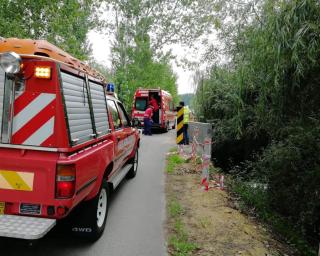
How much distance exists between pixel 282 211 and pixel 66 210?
18.8ft

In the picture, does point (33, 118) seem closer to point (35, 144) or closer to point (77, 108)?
point (35, 144)

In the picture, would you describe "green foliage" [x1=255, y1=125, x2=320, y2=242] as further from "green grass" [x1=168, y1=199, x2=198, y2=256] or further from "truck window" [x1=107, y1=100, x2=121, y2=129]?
"truck window" [x1=107, y1=100, x2=121, y2=129]

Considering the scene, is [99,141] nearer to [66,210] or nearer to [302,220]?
[66,210]

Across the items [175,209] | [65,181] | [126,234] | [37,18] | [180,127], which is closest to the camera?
[65,181]

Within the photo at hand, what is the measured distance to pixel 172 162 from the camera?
1105cm

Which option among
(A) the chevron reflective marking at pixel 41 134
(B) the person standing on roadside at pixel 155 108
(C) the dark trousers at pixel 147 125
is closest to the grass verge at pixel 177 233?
(A) the chevron reflective marking at pixel 41 134

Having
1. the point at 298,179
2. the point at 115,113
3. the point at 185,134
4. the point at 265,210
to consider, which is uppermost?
the point at 115,113

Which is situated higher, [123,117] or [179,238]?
[123,117]

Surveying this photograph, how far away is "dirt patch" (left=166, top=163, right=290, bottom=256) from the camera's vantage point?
4883 millimetres

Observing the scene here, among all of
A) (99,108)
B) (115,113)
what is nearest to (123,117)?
(115,113)

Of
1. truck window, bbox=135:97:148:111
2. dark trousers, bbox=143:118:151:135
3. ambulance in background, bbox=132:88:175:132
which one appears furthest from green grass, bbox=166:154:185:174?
truck window, bbox=135:97:148:111

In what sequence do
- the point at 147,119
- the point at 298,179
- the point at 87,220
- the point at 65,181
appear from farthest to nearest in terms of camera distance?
the point at 147,119
the point at 298,179
the point at 87,220
the point at 65,181

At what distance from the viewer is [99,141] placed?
4.94m

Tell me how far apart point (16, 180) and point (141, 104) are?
18.5 meters
